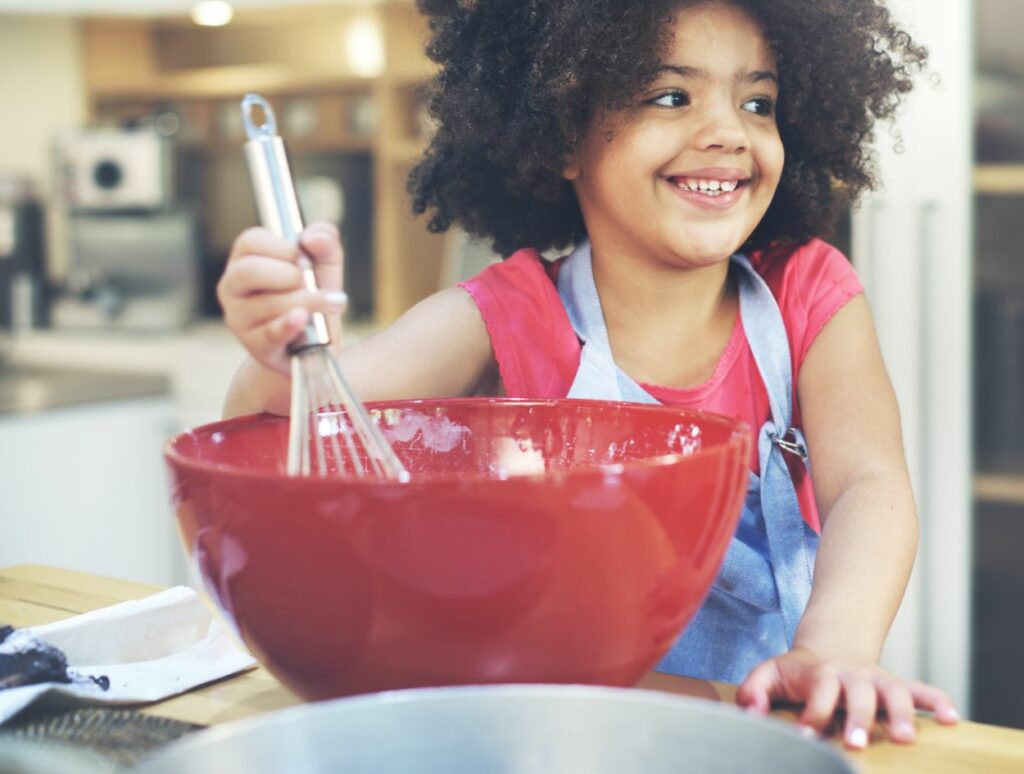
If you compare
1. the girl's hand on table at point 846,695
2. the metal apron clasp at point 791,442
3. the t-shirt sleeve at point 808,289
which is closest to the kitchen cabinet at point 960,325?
the t-shirt sleeve at point 808,289

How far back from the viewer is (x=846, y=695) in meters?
0.51

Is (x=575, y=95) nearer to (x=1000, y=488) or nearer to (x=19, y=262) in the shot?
(x=1000, y=488)

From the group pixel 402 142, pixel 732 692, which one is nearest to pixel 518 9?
pixel 732 692

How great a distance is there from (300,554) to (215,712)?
0.14 m

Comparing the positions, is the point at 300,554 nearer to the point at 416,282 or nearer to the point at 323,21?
the point at 416,282

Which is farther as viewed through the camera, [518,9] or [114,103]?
[114,103]

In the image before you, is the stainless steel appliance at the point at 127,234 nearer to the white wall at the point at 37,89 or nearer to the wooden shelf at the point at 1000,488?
the white wall at the point at 37,89

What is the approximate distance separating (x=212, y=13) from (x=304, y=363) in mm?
2519

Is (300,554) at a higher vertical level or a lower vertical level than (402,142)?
lower

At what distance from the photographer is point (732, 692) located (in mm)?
558

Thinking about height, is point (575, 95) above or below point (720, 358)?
above

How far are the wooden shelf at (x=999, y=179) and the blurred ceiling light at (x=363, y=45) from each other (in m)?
1.67

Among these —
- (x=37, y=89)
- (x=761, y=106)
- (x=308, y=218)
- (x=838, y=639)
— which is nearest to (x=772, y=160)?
(x=761, y=106)

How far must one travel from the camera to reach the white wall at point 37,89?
3.00 m
